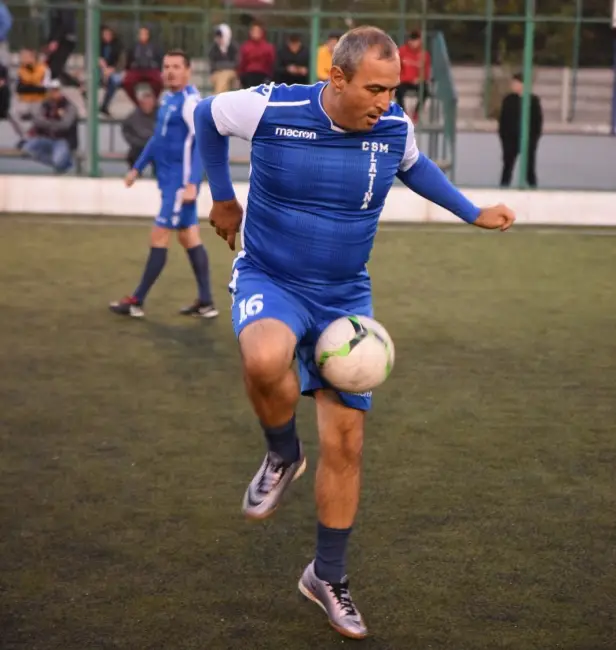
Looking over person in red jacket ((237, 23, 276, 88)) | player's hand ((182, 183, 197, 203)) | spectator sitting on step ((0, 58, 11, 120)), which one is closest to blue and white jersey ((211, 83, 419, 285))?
player's hand ((182, 183, 197, 203))

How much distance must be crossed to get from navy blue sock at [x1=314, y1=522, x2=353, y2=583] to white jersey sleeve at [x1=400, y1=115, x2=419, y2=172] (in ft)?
4.56

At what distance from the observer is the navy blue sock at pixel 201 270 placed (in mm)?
11055

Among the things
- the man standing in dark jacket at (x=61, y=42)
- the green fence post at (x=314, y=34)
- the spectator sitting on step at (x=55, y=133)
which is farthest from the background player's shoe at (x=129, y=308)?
the man standing in dark jacket at (x=61, y=42)

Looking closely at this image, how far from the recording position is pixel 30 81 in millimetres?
19047

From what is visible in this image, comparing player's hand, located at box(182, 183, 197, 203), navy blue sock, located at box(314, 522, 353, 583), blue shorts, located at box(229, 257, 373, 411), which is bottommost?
navy blue sock, located at box(314, 522, 353, 583)

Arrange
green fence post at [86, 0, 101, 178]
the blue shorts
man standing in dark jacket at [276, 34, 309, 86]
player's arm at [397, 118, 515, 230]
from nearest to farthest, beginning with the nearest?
the blue shorts, player's arm at [397, 118, 515, 230], green fence post at [86, 0, 101, 178], man standing in dark jacket at [276, 34, 309, 86]

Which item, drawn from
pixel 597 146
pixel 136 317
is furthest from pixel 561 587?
pixel 597 146

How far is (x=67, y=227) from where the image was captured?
55.3ft

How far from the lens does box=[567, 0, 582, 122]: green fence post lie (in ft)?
68.6

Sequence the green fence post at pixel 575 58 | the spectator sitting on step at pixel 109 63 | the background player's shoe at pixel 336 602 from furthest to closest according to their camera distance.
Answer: the green fence post at pixel 575 58
the spectator sitting on step at pixel 109 63
the background player's shoe at pixel 336 602

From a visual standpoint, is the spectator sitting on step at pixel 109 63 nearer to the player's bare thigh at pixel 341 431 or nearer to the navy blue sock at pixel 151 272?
the navy blue sock at pixel 151 272

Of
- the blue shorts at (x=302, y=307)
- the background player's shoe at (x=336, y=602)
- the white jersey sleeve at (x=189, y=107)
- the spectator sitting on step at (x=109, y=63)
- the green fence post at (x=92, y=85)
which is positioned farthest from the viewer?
the spectator sitting on step at (x=109, y=63)

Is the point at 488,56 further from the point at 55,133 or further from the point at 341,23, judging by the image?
the point at 55,133

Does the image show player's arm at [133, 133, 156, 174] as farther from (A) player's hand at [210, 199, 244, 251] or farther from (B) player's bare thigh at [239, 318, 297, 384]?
(B) player's bare thigh at [239, 318, 297, 384]
